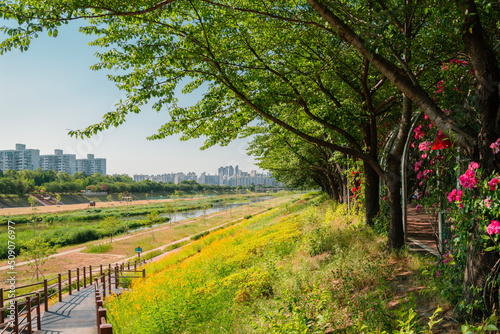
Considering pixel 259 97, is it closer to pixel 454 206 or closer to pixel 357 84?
pixel 357 84

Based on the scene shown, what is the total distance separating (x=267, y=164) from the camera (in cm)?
2330

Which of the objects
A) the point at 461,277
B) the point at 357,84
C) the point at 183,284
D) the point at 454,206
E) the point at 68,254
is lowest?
the point at 68,254

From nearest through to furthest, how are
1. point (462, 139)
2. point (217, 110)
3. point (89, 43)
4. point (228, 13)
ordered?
point (462, 139)
point (89, 43)
point (228, 13)
point (217, 110)

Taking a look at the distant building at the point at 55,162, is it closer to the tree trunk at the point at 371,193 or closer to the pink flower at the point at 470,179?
the tree trunk at the point at 371,193

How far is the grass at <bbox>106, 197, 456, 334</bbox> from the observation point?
3934mm

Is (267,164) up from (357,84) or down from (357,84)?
down

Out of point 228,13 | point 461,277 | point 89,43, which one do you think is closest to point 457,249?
point 461,277

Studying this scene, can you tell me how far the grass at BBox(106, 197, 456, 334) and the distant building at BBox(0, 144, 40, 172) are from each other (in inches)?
7541

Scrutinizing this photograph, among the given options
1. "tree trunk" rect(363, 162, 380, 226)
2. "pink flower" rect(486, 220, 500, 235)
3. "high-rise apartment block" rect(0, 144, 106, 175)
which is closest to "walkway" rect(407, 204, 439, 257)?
"tree trunk" rect(363, 162, 380, 226)

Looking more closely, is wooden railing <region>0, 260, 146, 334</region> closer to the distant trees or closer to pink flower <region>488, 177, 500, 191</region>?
pink flower <region>488, 177, 500, 191</region>

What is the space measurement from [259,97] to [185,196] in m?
147

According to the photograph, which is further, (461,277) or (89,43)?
(89,43)

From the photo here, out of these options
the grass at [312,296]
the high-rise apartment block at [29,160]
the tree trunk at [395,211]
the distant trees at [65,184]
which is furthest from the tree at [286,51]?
the high-rise apartment block at [29,160]

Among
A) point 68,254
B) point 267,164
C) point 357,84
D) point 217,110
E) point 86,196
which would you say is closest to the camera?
point 217,110
